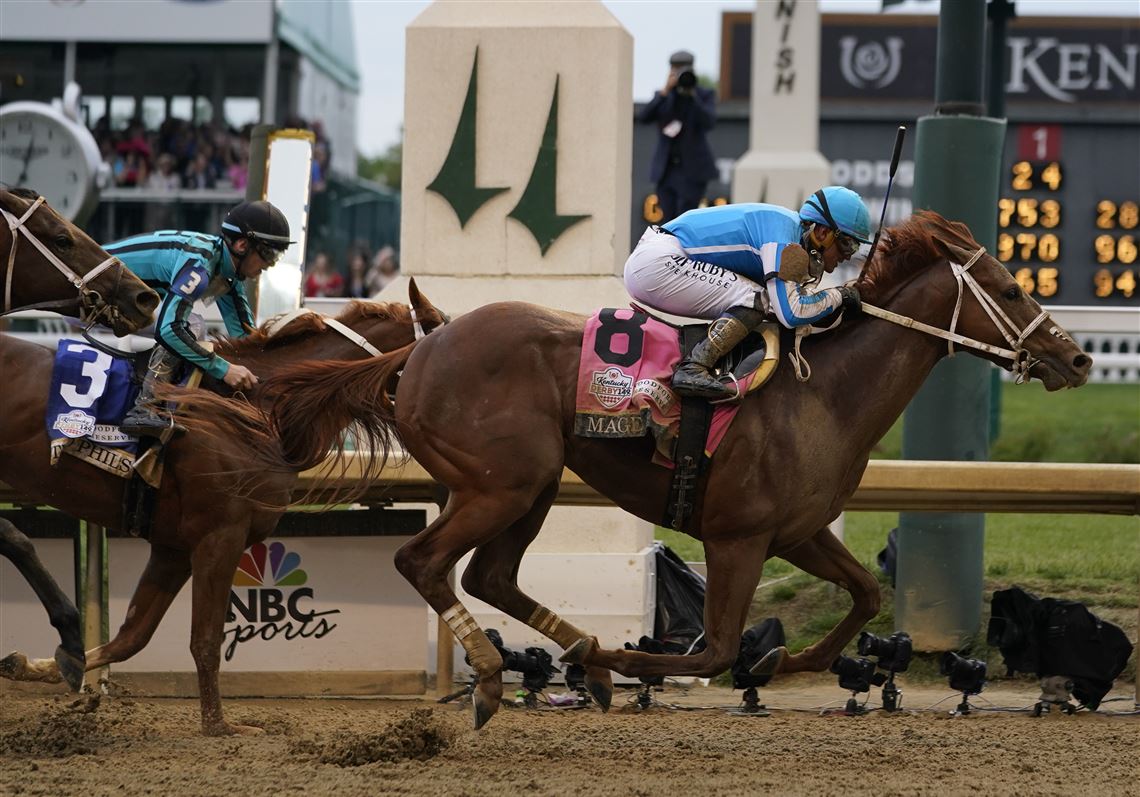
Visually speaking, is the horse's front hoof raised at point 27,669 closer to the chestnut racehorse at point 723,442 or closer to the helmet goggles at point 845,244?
the chestnut racehorse at point 723,442

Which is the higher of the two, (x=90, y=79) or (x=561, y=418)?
(x=90, y=79)

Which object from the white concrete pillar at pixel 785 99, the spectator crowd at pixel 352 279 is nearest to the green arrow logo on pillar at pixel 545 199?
the white concrete pillar at pixel 785 99

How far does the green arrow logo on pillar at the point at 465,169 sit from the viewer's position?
9.02 m

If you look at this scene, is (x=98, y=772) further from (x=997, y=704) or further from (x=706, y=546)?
(x=997, y=704)

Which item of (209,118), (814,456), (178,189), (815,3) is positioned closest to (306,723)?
(814,456)

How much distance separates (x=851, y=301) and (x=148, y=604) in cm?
303

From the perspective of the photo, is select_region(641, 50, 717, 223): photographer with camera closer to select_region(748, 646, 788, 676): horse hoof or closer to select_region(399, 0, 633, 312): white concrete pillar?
select_region(399, 0, 633, 312): white concrete pillar

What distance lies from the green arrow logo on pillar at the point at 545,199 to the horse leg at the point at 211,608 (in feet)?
9.72

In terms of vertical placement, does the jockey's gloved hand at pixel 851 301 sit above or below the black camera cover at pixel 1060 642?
above

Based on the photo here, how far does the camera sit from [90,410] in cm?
642

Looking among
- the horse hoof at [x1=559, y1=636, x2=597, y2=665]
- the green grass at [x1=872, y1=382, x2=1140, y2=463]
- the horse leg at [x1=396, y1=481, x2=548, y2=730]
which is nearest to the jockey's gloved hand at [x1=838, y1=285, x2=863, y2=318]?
the horse leg at [x1=396, y1=481, x2=548, y2=730]

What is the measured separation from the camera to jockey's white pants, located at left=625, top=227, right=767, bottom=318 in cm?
618

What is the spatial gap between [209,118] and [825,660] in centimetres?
2470

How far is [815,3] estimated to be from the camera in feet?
45.6
